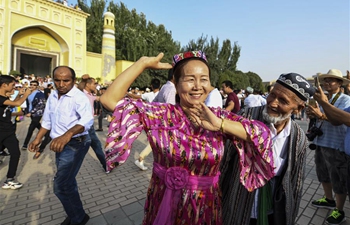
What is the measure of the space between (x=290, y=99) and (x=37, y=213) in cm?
362

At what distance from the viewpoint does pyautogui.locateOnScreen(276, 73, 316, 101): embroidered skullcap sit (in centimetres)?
163

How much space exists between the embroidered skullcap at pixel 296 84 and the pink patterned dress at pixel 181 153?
1.70ft

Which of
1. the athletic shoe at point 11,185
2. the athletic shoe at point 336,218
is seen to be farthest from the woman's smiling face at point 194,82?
the athletic shoe at point 11,185

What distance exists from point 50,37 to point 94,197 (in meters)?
24.8

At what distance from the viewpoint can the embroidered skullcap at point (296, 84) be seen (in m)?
1.63

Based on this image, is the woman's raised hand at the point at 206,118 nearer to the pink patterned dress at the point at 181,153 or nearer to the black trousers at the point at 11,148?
the pink patterned dress at the point at 181,153

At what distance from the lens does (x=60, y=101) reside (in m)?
2.79

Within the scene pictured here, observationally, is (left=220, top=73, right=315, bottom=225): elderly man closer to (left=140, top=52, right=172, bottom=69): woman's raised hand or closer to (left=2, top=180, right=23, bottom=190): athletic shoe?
(left=140, top=52, right=172, bottom=69): woman's raised hand

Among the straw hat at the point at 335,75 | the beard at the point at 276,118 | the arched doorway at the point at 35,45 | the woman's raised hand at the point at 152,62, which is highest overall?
the arched doorway at the point at 35,45

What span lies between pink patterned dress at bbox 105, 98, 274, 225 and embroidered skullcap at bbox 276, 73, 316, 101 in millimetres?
518

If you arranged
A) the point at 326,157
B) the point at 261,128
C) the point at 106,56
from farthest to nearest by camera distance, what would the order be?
the point at 106,56 → the point at 326,157 → the point at 261,128

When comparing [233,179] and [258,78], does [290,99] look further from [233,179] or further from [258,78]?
[258,78]

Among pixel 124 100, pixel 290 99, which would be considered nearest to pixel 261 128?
pixel 290 99

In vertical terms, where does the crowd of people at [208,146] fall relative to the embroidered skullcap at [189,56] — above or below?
below
